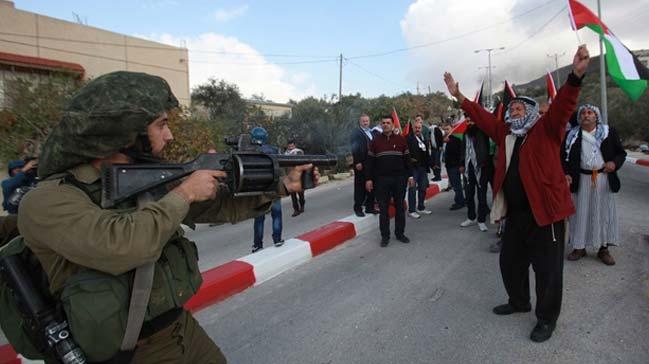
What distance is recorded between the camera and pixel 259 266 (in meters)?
A: 4.30

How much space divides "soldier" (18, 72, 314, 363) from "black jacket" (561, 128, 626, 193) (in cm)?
435

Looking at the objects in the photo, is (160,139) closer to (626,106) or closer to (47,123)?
(47,123)

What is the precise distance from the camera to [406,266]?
15.2 ft

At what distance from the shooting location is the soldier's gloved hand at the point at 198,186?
4.65 feet

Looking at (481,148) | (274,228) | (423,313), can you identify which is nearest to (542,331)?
(423,313)

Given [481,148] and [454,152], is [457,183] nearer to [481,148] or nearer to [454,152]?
[454,152]

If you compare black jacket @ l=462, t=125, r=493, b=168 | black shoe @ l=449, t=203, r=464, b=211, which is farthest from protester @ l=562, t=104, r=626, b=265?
black shoe @ l=449, t=203, r=464, b=211

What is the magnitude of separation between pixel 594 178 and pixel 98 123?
4.92 m

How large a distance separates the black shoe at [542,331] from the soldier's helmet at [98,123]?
296cm

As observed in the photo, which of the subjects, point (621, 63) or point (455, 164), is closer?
point (621, 63)

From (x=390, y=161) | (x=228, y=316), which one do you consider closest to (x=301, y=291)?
(x=228, y=316)

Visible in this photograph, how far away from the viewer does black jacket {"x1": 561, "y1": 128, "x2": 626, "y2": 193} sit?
4418 millimetres

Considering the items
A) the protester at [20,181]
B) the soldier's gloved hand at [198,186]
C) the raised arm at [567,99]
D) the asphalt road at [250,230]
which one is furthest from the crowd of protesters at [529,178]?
the protester at [20,181]

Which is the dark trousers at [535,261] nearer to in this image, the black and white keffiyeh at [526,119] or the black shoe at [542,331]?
the black shoe at [542,331]
